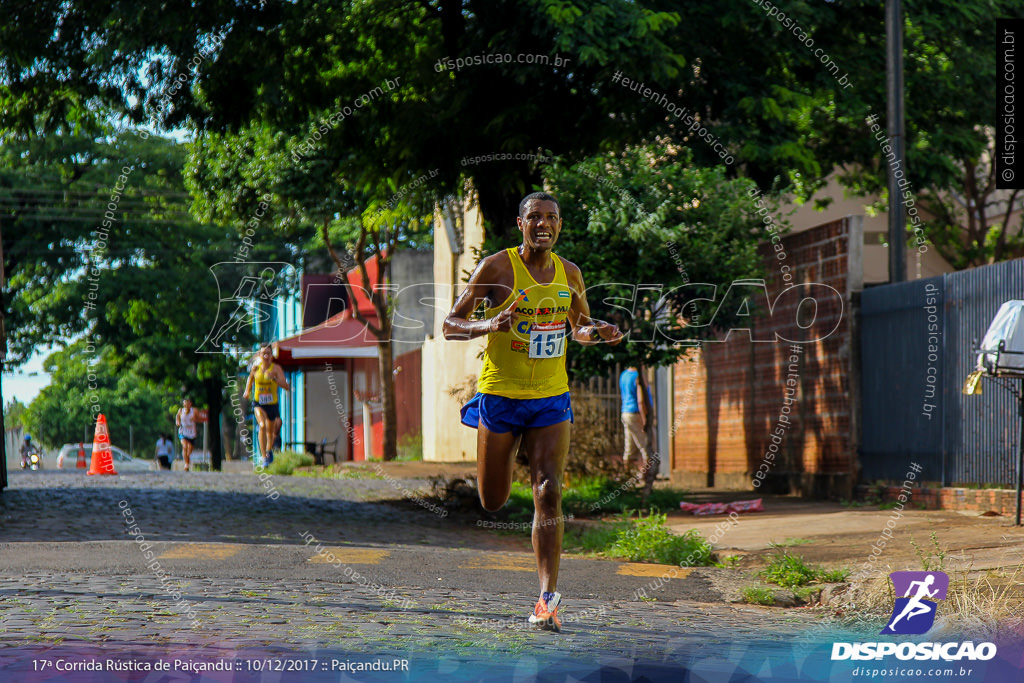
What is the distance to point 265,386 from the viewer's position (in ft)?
56.0

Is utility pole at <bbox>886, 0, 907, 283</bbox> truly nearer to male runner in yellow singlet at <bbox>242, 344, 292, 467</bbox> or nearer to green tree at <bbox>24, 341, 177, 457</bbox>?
male runner in yellow singlet at <bbox>242, 344, 292, 467</bbox>

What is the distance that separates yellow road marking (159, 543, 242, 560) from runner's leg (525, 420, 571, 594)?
3451 millimetres

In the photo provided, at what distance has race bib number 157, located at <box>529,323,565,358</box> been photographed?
568 cm

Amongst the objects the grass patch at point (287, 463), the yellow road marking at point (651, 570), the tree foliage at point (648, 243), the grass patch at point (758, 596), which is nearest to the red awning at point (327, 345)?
the grass patch at point (287, 463)

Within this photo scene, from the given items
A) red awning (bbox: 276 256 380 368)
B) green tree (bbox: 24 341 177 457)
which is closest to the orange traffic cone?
red awning (bbox: 276 256 380 368)

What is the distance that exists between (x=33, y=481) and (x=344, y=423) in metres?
20.4

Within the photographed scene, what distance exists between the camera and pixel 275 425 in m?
17.6

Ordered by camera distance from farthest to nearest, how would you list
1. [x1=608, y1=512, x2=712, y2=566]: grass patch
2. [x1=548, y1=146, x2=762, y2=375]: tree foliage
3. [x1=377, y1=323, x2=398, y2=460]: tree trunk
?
[x1=377, y1=323, x2=398, y2=460]: tree trunk, [x1=548, y1=146, x2=762, y2=375]: tree foliage, [x1=608, y1=512, x2=712, y2=566]: grass patch

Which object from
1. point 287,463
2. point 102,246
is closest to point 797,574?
point 287,463

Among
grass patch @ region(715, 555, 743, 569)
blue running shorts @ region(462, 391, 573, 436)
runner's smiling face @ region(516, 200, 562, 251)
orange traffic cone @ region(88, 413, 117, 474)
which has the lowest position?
grass patch @ region(715, 555, 743, 569)

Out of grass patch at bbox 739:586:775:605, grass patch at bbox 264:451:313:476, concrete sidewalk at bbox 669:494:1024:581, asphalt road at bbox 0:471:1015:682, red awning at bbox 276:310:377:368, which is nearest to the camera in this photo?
asphalt road at bbox 0:471:1015:682

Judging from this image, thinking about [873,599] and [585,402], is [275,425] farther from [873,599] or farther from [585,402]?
[873,599]

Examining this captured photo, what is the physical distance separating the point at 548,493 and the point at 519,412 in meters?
0.41

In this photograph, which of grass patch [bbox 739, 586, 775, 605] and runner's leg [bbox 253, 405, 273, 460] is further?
runner's leg [bbox 253, 405, 273, 460]
